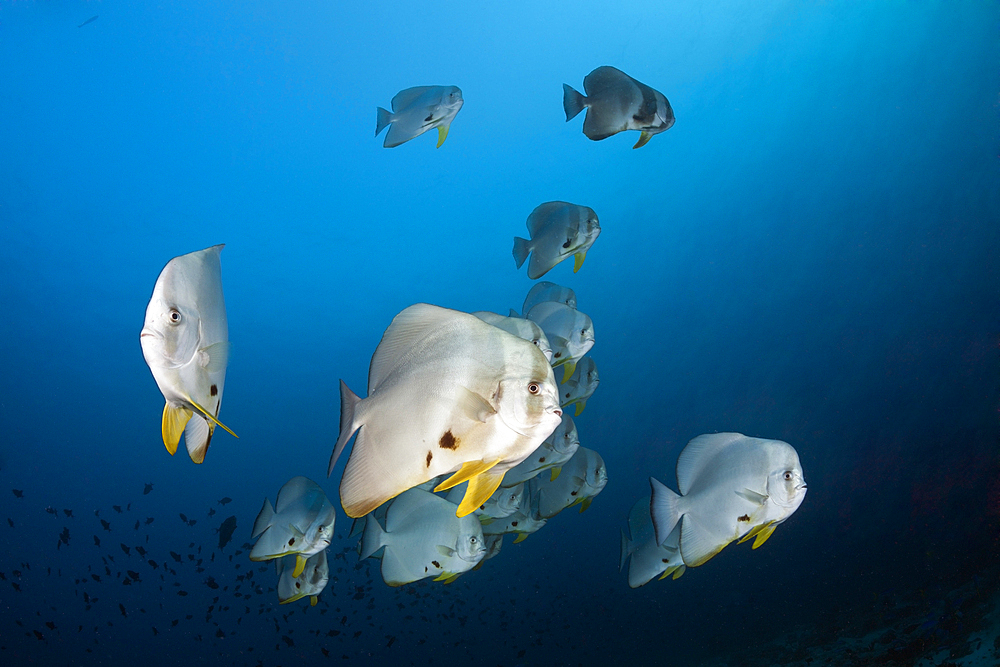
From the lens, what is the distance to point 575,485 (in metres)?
3.36

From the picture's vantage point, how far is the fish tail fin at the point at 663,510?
78.3 inches

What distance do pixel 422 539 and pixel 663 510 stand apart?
1284mm

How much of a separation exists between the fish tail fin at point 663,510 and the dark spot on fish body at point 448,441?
1313 mm

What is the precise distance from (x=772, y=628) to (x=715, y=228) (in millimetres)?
12741

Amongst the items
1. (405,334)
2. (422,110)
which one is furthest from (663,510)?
(422,110)

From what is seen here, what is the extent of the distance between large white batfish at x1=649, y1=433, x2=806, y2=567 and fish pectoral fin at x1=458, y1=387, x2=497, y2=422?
136cm

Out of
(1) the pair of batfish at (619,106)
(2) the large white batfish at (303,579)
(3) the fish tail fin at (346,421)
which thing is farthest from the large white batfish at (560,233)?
(2) the large white batfish at (303,579)

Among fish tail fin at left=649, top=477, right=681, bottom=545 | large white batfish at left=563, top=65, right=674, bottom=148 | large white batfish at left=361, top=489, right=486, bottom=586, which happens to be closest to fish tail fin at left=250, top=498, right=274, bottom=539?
large white batfish at left=361, top=489, right=486, bottom=586

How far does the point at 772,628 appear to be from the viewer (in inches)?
539

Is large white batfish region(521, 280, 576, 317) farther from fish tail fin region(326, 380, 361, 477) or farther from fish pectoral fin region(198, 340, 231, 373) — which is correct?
fish tail fin region(326, 380, 361, 477)

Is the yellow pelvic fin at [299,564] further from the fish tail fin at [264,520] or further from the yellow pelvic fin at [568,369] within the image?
the yellow pelvic fin at [568,369]

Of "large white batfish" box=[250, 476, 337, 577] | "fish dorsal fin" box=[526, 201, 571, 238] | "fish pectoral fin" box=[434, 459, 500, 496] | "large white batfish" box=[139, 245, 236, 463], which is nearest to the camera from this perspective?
"fish pectoral fin" box=[434, 459, 500, 496]

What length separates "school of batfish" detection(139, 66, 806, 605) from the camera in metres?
0.93

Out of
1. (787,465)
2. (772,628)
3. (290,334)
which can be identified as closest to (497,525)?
(787,465)
